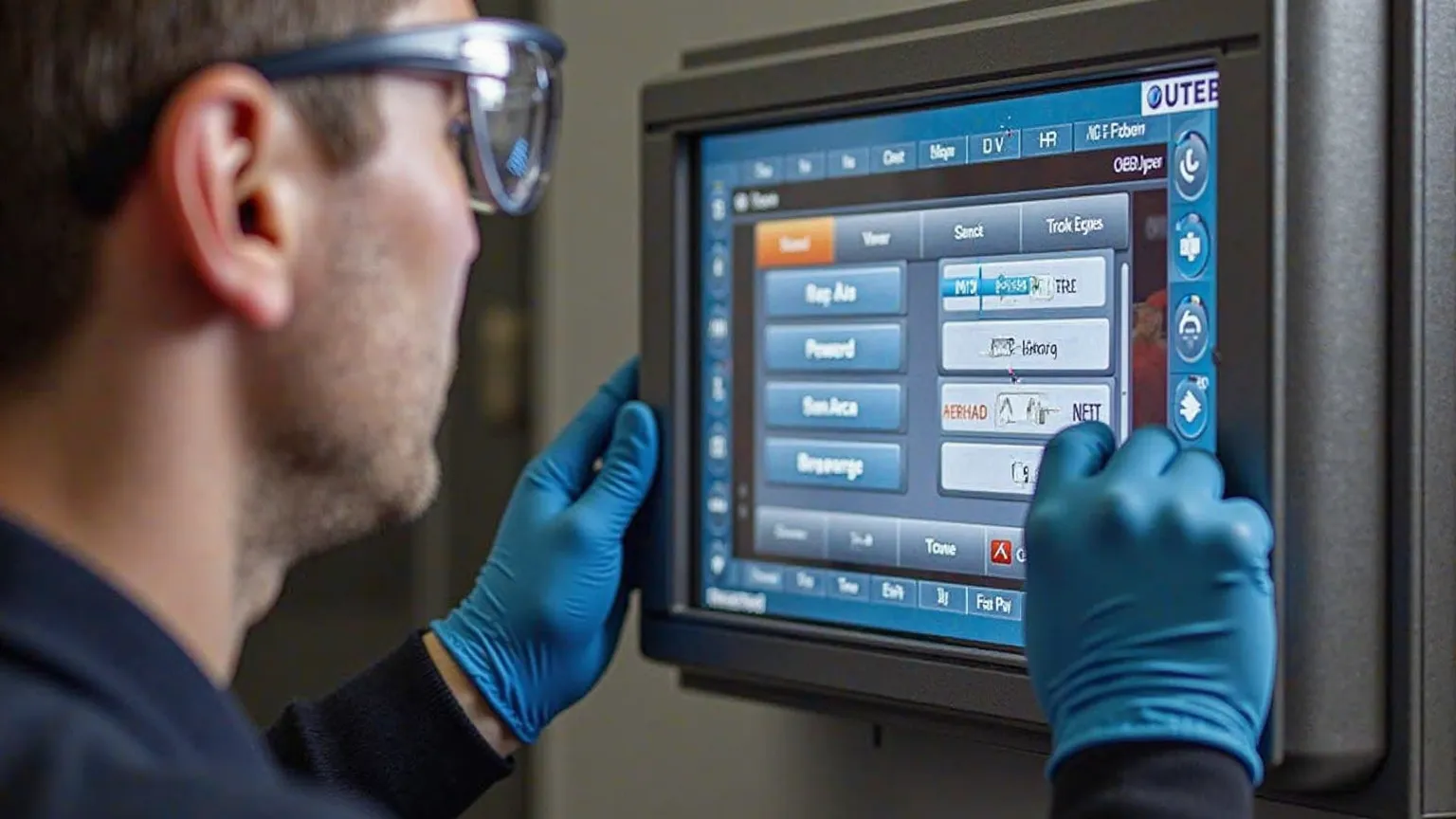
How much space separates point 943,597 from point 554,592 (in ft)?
0.83

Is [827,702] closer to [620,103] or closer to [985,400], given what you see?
[985,400]

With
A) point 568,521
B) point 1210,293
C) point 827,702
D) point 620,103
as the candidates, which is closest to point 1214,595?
point 1210,293

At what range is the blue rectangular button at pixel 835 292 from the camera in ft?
3.33

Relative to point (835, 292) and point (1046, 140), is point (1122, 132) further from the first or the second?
point (835, 292)

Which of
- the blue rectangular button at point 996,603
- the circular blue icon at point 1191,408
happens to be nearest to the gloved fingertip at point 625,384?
the blue rectangular button at point 996,603

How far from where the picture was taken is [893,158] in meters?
1.01

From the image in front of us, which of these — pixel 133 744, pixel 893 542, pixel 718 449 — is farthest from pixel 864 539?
pixel 133 744

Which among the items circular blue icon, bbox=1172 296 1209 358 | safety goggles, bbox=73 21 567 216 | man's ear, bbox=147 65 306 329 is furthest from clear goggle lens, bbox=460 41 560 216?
circular blue icon, bbox=1172 296 1209 358

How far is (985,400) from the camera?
0.96 metres

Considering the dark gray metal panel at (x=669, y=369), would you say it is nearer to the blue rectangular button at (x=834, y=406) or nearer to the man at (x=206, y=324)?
the blue rectangular button at (x=834, y=406)

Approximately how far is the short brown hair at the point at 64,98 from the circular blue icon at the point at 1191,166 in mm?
411

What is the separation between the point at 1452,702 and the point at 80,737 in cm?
60

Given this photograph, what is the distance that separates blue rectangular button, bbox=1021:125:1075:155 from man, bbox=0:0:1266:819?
5.7 inches

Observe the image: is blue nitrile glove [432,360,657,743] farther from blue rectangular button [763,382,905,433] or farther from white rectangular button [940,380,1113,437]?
white rectangular button [940,380,1113,437]
